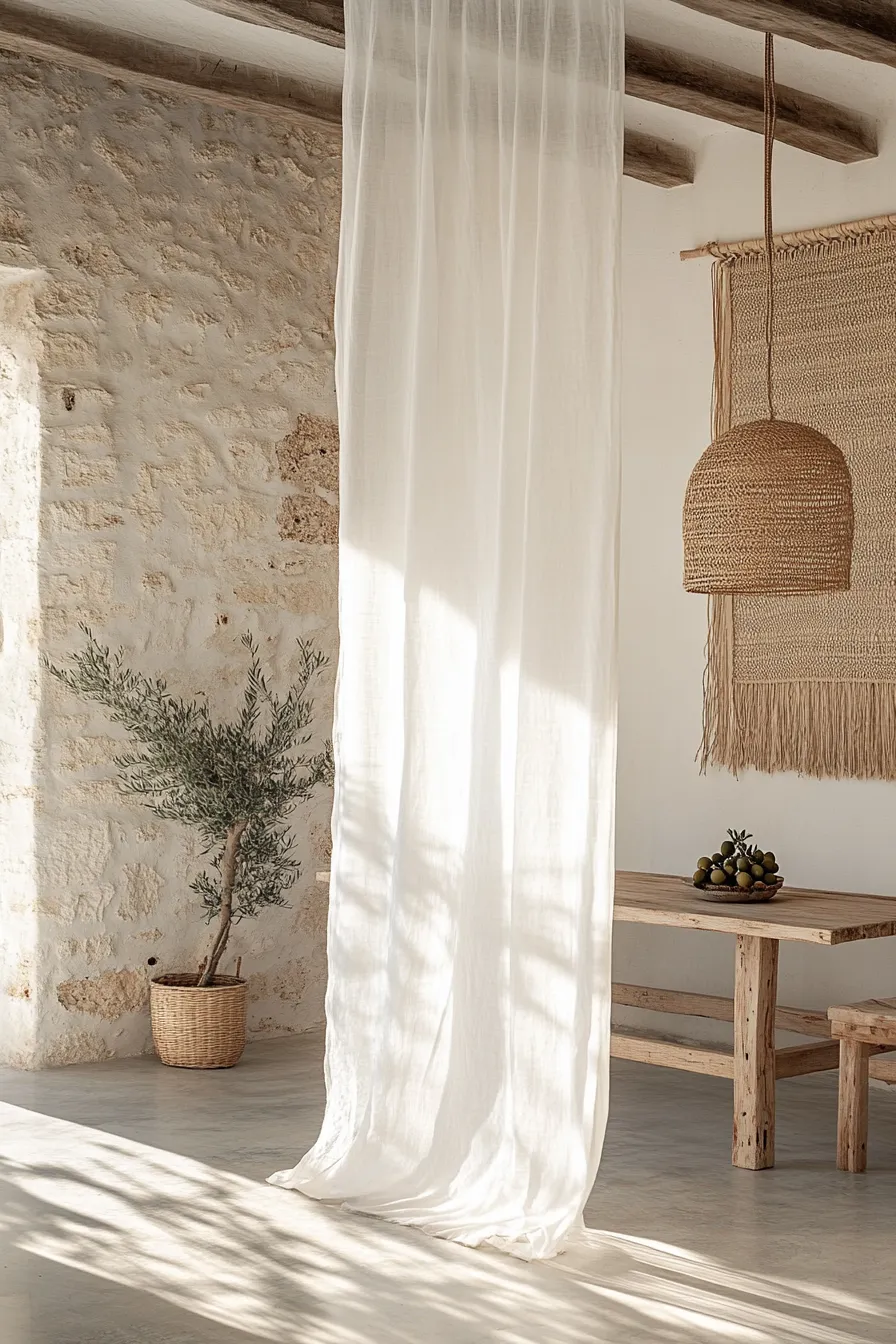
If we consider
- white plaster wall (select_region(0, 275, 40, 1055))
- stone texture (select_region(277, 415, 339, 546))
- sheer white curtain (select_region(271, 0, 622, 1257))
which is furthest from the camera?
stone texture (select_region(277, 415, 339, 546))

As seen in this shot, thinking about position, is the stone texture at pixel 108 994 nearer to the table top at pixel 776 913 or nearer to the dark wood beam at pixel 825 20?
the table top at pixel 776 913

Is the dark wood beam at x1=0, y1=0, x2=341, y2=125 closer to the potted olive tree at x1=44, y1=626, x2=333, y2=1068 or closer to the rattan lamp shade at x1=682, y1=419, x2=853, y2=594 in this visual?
the potted olive tree at x1=44, y1=626, x2=333, y2=1068

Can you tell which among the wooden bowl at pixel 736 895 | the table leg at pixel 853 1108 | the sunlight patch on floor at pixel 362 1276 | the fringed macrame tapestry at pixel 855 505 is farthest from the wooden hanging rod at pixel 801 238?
the sunlight patch on floor at pixel 362 1276

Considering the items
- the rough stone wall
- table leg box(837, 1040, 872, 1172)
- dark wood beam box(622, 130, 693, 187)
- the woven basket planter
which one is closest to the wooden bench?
table leg box(837, 1040, 872, 1172)

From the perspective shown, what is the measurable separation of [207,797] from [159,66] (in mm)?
2210

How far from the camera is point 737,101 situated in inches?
199

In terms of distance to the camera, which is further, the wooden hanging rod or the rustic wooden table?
the wooden hanging rod

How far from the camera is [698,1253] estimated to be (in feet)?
11.3

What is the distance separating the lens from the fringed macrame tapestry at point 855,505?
5.23 m

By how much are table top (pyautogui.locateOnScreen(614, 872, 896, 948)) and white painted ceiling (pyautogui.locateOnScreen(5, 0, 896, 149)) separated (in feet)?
7.82

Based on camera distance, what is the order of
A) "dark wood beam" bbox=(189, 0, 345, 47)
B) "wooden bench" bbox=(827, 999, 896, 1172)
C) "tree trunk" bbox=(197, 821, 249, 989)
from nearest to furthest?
"wooden bench" bbox=(827, 999, 896, 1172) → "dark wood beam" bbox=(189, 0, 345, 47) → "tree trunk" bbox=(197, 821, 249, 989)

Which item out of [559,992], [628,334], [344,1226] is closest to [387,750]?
[559,992]

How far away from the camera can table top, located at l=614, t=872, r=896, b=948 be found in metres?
3.99

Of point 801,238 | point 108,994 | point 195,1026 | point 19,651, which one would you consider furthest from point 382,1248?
point 801,238
